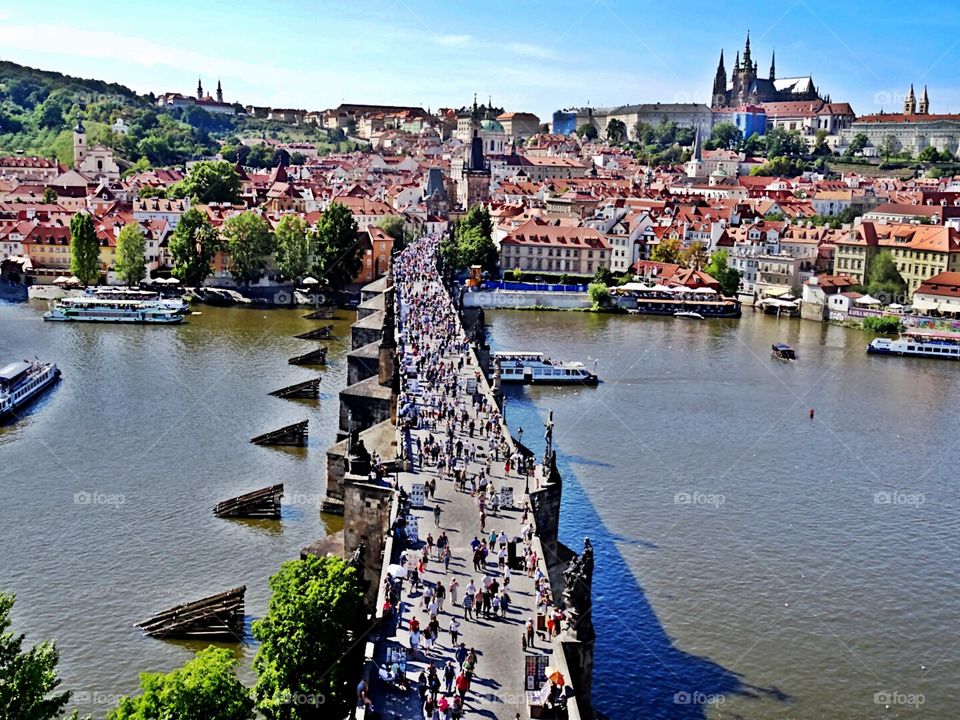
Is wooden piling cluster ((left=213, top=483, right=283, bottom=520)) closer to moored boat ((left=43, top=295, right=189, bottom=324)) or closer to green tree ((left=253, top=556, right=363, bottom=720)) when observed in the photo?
green tree ((left=253, top=556, right=363, bottom=720))

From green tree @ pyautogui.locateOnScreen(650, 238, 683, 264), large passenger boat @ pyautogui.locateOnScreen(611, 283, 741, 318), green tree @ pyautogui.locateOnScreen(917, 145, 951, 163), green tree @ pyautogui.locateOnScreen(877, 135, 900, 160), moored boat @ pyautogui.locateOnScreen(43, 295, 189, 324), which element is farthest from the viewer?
green tree @ pyautogui.locateOnScreen(877, 135, 900, 160)

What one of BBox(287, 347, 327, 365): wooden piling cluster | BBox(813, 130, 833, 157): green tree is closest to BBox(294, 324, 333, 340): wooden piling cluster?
BBox(287, 347, 327, 365): wooden piling cluster

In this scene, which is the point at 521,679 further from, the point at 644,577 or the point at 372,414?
the point at 372,414

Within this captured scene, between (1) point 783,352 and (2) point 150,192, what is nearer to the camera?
(1) point 783,352

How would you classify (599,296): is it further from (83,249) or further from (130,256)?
(83,249)

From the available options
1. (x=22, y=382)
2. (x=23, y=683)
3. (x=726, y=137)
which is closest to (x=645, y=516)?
(x=23, y=683)

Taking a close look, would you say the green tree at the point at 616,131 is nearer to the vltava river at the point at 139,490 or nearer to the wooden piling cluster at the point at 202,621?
the vltava river at the point at 139,490

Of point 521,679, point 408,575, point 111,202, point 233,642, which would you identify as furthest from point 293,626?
point 111,202
